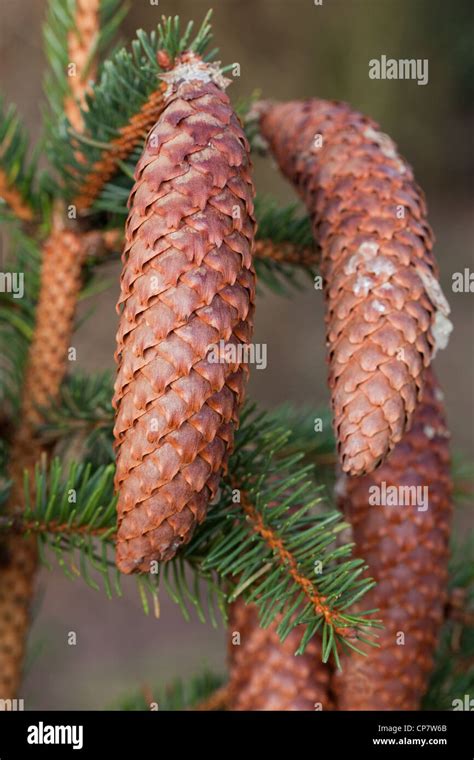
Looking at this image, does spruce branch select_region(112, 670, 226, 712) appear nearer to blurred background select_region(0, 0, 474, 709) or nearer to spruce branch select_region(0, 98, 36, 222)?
spruce branch select_region(0, 98, 36, 222)

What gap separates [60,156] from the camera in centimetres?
51

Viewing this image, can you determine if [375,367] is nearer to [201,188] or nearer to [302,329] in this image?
[201,188]

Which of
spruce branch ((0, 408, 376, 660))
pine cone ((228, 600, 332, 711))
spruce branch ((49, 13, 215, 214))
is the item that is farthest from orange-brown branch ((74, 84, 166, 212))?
pine cone ((228, 600, 332, 711))

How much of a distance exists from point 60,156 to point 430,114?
1.83 m

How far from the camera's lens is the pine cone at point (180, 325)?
1.11 feet

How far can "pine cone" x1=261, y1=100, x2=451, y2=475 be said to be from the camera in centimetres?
37

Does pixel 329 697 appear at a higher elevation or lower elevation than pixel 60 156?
lower

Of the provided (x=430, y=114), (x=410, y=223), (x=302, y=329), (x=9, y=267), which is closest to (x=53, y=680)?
(x=302, y=329)

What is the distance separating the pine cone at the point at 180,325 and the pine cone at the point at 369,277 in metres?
0.06

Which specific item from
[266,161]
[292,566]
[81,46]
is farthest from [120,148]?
[266,161]

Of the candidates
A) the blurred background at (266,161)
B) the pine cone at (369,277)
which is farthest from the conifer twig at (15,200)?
the blurred background at (266,161)

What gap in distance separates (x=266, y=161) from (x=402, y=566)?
1.36 m

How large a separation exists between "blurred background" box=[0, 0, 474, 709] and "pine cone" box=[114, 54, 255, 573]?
1187 millimetres

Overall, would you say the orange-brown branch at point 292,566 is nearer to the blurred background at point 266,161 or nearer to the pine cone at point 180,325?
→ the pine cone at point 180,325
